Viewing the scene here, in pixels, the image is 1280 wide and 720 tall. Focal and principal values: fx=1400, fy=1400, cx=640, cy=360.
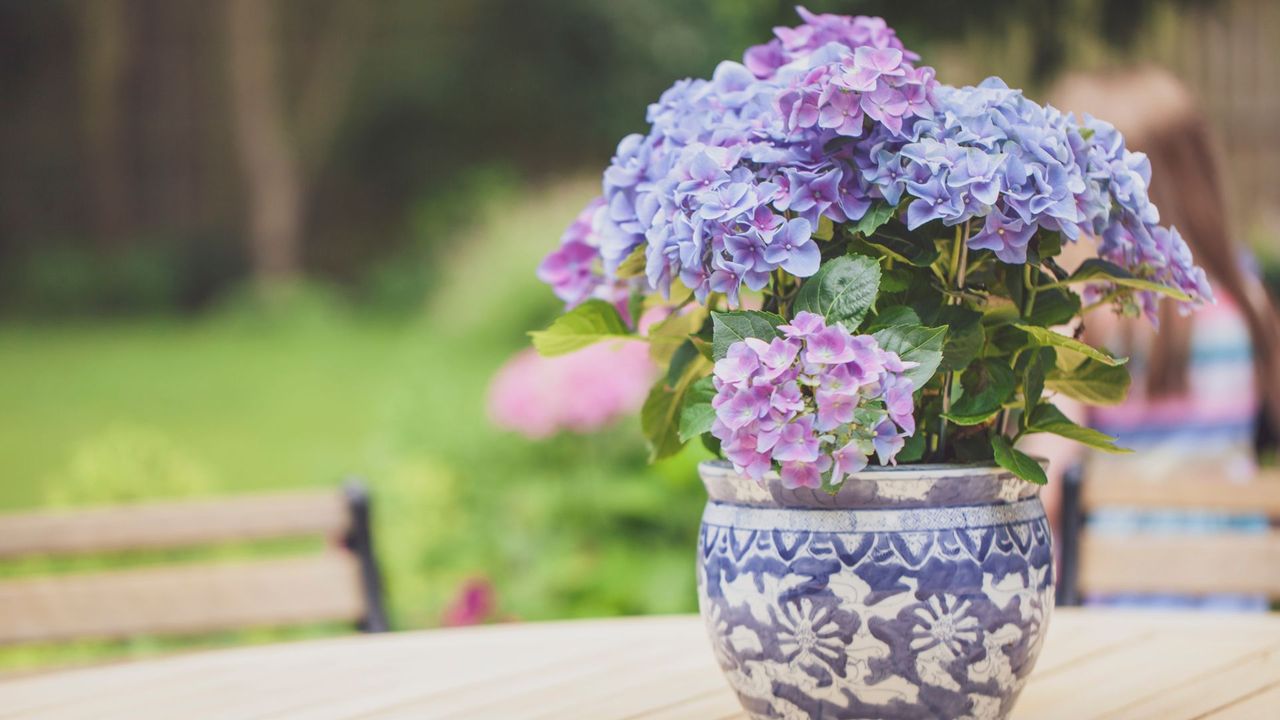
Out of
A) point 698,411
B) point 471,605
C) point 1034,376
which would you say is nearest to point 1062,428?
point 1034,376

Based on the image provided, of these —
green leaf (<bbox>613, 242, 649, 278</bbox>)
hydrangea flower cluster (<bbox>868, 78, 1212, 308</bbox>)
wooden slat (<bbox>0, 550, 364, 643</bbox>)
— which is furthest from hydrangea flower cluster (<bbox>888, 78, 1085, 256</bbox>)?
wooden slat (<bbox>0, 550, 364, 643</bbox>)

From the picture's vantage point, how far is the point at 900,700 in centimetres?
93

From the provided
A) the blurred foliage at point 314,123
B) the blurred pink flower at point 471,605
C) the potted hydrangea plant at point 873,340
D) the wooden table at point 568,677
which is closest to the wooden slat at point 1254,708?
the wooden table at point 568,677

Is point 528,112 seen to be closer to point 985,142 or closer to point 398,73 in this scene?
point 398,73

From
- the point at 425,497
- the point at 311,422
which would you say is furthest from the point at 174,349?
the point at 425,497

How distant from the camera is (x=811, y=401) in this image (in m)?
0.85

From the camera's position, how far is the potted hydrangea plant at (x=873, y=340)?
33.9 inches

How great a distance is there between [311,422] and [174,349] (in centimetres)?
311

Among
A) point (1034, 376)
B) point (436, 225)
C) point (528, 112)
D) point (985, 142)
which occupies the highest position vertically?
point (528, 112)

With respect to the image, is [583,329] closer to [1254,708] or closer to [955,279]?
[955,279]

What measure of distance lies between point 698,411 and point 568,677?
0.45 m

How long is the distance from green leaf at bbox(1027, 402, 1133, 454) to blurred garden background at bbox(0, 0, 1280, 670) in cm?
184

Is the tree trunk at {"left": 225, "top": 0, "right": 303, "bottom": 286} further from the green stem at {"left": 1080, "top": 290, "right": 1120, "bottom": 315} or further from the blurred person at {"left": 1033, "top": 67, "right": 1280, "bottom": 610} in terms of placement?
the green stem at {"left": 1080, "top": 290, "right": 1120, "bottom": 315}

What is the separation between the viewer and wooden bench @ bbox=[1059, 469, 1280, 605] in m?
1.77
